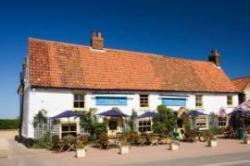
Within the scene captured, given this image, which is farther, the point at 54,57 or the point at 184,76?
the point at 184,76

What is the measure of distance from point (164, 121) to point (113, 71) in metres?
6.56

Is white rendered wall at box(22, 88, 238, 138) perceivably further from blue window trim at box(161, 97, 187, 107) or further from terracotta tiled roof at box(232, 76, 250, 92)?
terracotta tiled roof at box(232, 76, 250, 92)

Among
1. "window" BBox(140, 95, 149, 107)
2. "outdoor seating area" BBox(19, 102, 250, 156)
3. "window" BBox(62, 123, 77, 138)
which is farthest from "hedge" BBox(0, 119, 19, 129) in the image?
"window" BBox(140, 95, 149, 107)

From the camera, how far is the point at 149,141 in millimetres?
26609

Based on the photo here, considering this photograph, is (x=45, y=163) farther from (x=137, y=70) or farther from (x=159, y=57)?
(x=159, y=57)

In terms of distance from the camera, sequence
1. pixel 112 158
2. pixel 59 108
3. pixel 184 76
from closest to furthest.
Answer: pixel 112 158 < pixel 59 108 < pixel 184 76

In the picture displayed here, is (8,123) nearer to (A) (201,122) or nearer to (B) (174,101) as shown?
(B) (174,101)

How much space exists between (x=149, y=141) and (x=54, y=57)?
35.8 feet

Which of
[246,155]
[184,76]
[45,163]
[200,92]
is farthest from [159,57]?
[45,163]

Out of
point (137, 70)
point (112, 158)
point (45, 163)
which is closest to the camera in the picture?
point (45, 163)

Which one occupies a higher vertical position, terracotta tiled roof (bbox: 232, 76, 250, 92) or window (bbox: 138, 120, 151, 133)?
terracotta tiled roof (bbox: 232, 76, 250, 92)

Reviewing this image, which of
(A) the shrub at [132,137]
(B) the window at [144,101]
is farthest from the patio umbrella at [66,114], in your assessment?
(B) the window at [144,101]

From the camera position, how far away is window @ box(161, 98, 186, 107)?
31.7 metres

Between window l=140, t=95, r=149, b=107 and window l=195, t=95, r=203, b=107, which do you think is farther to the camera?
window l=195, t=95, r=203, b=107
